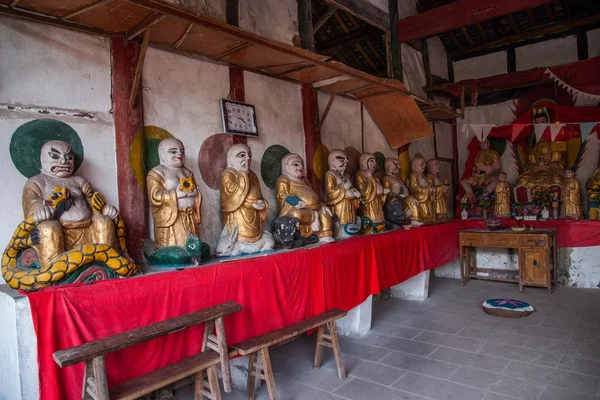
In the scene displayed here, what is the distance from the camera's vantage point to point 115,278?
2.63 metres

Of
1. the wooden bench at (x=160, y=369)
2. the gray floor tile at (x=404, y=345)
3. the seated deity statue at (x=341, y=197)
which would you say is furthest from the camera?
the seated deity statue at (x=341, y=197)

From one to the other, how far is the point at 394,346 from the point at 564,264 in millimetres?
3674

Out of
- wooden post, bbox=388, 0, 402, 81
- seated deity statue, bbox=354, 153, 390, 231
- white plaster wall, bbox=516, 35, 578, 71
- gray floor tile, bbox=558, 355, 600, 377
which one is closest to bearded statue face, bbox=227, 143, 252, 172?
seated deity statue, bbox=354, 153, 390, 231

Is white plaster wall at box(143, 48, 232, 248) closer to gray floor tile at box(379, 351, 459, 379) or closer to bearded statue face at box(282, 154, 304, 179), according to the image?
bearded statue face at box(282, 154, 304, 179)

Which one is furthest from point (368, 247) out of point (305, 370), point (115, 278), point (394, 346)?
point (115, 278)

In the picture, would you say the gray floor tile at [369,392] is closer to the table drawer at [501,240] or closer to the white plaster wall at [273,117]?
the white plaster wall at [273,117]

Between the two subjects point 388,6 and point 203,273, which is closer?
point 203,273

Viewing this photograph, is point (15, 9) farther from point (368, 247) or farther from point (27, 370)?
point (368, 247)

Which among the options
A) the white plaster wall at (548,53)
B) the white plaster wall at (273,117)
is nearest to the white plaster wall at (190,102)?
the white plaster wall at (273,117)

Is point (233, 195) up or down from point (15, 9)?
down

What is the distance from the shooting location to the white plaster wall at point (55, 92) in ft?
8.83

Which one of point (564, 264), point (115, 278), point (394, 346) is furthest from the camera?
point (564, 264)

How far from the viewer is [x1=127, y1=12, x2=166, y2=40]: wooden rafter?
2.84 meters

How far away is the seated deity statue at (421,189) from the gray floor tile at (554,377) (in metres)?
2.74
